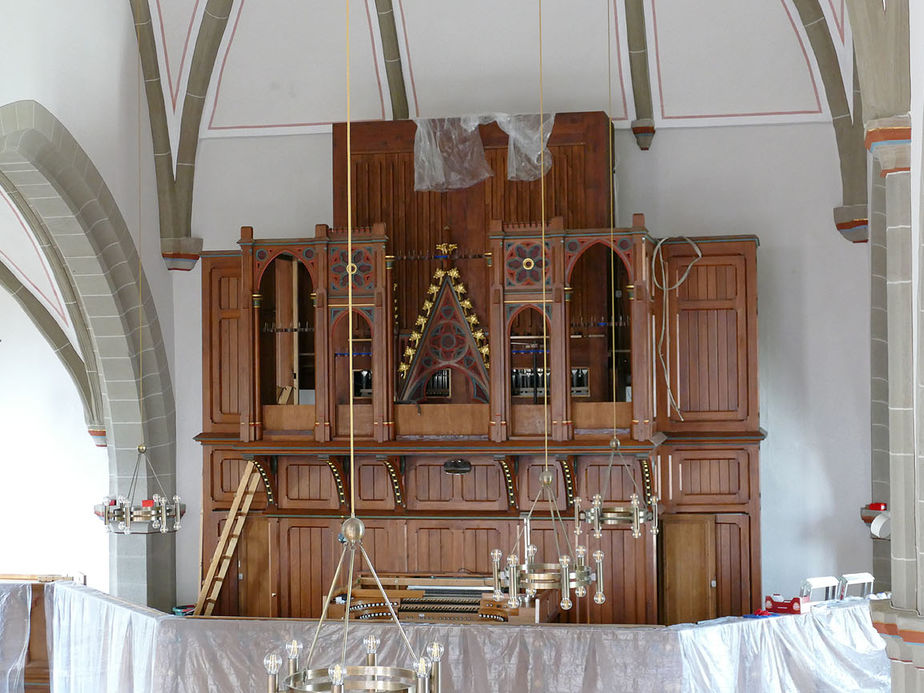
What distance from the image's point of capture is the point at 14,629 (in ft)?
35.7

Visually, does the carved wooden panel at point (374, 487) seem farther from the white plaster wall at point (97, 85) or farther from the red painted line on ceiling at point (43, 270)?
the red painted line on ceiling at point (43, 270)

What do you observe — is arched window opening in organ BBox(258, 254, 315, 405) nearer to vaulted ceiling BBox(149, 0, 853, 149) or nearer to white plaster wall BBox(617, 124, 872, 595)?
vaulted ceiling BBox(149, 0, 853, 149)

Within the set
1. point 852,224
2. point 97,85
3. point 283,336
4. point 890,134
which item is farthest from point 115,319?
point 890,134

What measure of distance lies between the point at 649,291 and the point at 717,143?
2.48 m

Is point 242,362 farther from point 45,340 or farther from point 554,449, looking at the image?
point 45,340

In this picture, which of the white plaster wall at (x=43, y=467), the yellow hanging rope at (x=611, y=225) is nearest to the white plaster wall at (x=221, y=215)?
the white plaster wall at (x=43, y=467)

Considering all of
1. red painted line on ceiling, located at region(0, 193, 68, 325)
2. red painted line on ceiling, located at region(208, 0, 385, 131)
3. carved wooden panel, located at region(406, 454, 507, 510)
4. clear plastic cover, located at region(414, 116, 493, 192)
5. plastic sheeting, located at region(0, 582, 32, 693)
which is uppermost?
red painted line on ceiling, located at region(208, 0, 385, 131)

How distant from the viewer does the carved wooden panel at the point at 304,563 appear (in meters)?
12.3

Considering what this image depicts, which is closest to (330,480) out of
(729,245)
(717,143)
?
(729,245)

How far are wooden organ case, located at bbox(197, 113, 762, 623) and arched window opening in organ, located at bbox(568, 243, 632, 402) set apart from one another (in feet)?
0.07

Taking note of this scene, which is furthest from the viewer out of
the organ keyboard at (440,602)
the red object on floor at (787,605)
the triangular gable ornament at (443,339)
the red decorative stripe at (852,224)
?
the red decorative stripe at (852,224)

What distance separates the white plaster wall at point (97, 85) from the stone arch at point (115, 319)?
27 cm

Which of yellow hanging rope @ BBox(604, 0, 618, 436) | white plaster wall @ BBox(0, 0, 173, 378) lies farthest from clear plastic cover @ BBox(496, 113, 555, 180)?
white plaster wall @ BBox(0, 0, 173, 378)

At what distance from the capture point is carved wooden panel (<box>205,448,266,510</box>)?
1323cm
